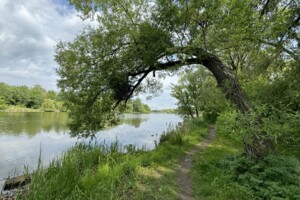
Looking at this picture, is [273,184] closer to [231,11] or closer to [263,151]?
[263,151]

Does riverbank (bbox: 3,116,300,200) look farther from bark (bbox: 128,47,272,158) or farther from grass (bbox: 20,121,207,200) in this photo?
bark (bbox: 128,47,272,158)

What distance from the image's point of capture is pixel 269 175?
185 inches

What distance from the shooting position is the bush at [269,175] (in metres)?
4.11

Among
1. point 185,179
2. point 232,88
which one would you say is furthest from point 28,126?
point 232,88

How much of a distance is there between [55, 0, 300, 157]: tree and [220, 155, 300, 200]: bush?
48 cm

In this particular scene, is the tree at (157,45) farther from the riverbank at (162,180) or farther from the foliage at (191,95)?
the foliage at (191,95)

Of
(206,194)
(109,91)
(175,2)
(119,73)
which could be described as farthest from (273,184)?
(109,91)

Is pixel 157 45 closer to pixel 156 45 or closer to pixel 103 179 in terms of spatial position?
pixel 156 45

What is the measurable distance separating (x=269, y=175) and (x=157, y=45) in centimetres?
464

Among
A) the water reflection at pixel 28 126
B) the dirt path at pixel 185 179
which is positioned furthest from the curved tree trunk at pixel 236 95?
the water reflection at pixel 28 126

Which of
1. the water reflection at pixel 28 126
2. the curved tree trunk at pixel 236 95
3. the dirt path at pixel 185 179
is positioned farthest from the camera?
the water reflection at pixel 28 126

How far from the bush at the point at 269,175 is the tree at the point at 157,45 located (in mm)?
485

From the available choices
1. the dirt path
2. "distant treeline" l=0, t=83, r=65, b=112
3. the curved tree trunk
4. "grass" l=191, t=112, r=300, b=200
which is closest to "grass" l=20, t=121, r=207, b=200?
the dirt path

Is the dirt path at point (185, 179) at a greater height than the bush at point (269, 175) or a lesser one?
lesser
